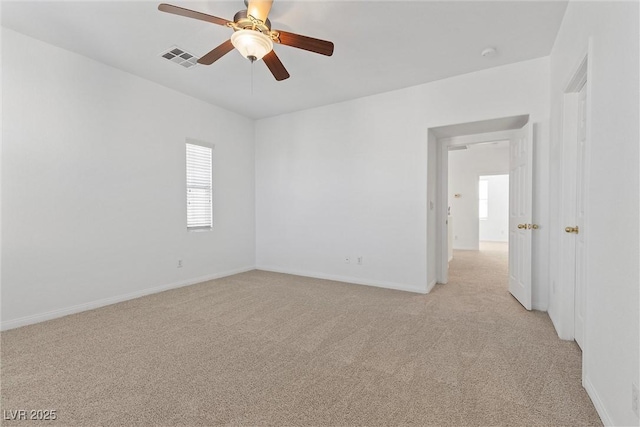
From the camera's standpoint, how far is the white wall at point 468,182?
8.22 meters

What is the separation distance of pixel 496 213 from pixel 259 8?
1079cm

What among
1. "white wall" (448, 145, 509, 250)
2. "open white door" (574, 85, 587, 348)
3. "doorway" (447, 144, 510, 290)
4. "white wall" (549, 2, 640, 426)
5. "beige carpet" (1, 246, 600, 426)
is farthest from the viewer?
"white wall" (448, 145, 509, 250)

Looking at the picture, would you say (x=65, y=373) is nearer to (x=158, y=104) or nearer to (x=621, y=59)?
(x=158, y=104)

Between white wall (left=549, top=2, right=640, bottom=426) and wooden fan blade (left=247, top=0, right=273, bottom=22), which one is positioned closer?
white wall (left=549, top=2, right=640, bottom=426)

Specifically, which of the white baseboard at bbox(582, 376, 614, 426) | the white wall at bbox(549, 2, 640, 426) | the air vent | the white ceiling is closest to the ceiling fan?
the white ceiling

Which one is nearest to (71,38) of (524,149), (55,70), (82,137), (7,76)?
(55,70)

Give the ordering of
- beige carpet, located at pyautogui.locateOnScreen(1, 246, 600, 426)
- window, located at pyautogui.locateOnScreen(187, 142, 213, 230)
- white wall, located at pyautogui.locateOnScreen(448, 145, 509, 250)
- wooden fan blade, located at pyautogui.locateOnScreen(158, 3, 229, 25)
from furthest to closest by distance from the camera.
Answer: white wall, located at pyautogui.locateOnScreen(448, 145, 509, 250) < window, located at pyautogui.locateOnScreen(187, 142, 213, 230) < wooden fan blade, located at pyautogui.locateOnScreen(158, 3, 229, 25) < beige carpet, located at pyautogui.locateOnScreen(1, 246, 600, 426)

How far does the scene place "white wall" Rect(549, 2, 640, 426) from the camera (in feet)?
4.31

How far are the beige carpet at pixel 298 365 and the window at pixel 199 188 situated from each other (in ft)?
5.07

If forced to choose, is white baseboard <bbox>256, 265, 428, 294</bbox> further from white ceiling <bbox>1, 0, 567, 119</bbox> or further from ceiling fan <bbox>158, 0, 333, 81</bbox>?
ceiling fan <bbox>158, 0, 333, 81</bbox>

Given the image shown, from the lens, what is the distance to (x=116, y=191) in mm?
3695

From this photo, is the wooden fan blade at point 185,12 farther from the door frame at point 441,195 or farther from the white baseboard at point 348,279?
the white baseboard at point 348,279

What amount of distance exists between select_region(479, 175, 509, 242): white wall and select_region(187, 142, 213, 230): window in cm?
949

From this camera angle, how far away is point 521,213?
11.8 ft
